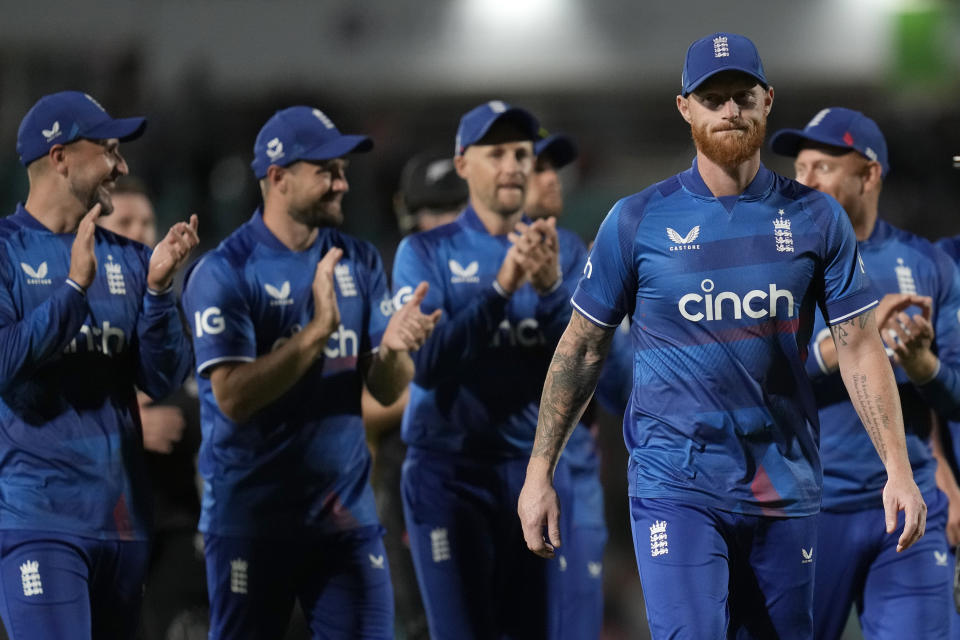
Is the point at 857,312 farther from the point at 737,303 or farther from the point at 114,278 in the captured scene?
the point at 114,278

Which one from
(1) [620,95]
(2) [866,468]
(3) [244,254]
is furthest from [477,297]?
(1) [620,95]

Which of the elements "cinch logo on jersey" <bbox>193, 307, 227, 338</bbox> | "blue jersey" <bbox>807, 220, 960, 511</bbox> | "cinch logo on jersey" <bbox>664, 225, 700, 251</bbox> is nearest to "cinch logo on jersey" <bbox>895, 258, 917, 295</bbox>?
"blue jersey" <bbox>807, 220, 960, 511</bbox>

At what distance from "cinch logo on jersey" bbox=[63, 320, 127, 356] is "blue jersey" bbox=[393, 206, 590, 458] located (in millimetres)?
1283

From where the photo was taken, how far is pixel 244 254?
18.7ft

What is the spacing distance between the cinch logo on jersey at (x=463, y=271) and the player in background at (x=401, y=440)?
1.39m

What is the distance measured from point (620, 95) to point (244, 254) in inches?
487

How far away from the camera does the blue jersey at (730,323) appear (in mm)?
4406

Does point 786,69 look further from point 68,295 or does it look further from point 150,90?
point 68,295

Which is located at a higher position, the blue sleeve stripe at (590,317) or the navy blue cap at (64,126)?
the navy blue cap at (64,126)

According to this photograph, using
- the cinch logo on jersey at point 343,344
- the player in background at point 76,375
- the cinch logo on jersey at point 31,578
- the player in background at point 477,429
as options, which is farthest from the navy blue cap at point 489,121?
the cinch logo on jersey at point 31,578

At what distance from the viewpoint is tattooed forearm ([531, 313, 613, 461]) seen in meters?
4.61

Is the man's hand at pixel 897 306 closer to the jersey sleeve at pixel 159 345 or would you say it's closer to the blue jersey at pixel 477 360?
the blue jersey at pixel 477 360

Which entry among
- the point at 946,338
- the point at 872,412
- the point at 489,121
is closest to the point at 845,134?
the point at 946,338

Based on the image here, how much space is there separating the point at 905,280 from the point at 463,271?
1.89 m
